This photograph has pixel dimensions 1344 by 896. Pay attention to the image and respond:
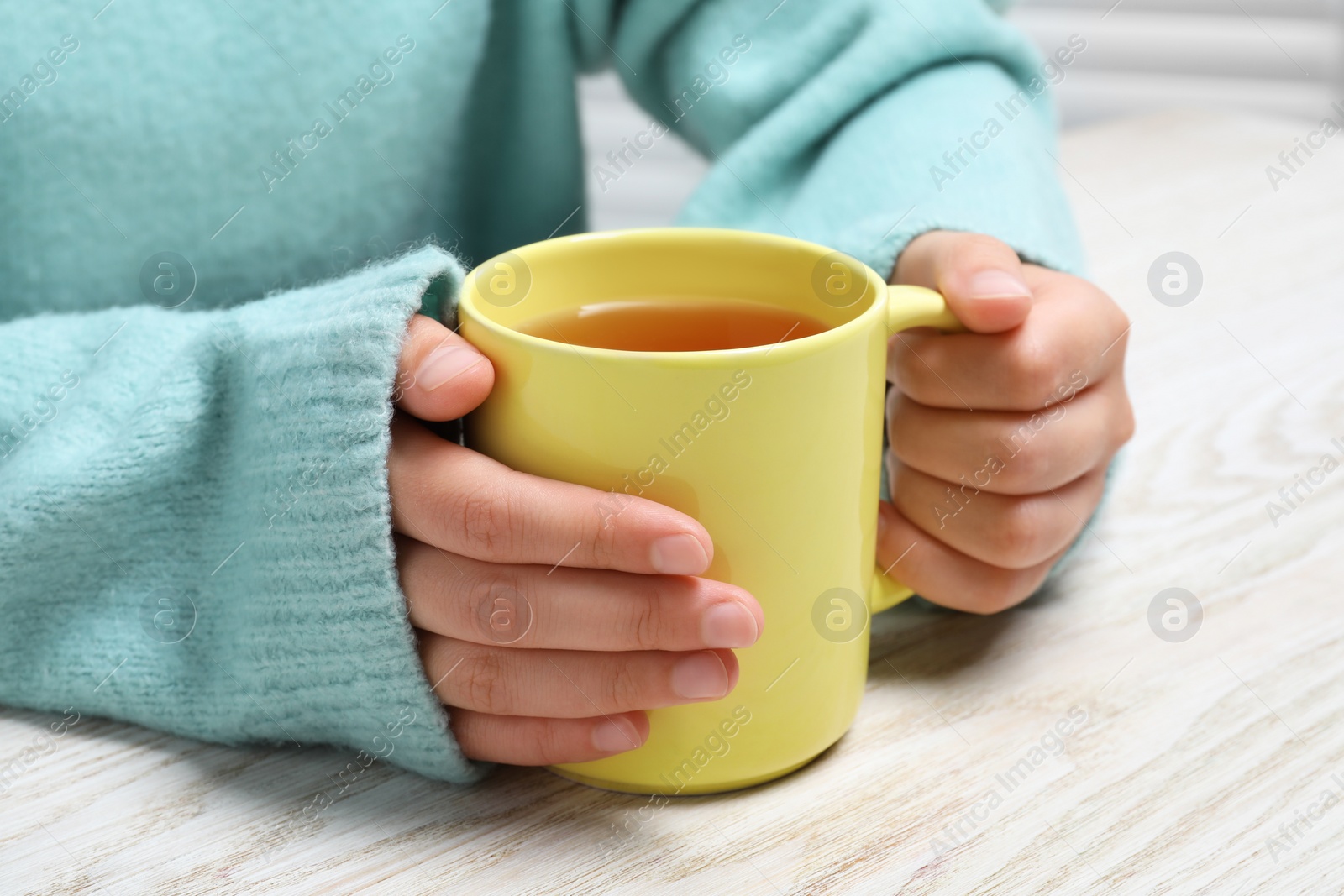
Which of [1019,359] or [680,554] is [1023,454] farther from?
[680,554]

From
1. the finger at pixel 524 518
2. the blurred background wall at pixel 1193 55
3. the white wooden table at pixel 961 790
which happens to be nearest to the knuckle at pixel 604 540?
the finger at pixel 524 518

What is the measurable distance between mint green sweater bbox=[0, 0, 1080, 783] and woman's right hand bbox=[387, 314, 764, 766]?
0.01 metres

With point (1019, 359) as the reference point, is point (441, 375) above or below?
above

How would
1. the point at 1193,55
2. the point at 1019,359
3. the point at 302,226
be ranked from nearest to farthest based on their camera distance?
the point at 1019,359
the point at 302,226
the point at 1193,55

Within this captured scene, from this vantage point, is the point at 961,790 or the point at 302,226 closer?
the point at 961,790

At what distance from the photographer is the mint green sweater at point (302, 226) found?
413mm

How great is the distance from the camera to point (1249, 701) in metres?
0.47

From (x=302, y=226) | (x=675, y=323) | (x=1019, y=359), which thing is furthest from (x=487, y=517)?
(x=302, y=226)

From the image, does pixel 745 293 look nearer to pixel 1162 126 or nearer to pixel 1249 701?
pixel 1249 701

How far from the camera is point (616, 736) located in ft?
1.30

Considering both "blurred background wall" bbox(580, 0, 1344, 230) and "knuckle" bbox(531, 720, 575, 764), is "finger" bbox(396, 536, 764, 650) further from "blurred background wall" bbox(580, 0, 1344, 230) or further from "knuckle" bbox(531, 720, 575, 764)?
"blurred background wall" bbox(580, 0, 1344, 230)

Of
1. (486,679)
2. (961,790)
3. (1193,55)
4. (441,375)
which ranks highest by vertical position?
(441,375)

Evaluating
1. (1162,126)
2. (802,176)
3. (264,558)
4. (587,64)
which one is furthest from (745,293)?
(1162,126)

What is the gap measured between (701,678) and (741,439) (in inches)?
3.3
